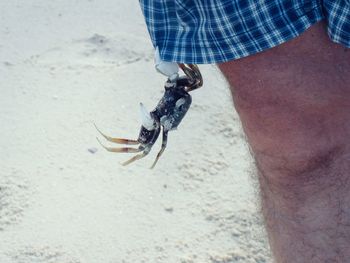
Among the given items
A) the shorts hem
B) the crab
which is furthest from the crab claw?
the shorts hem

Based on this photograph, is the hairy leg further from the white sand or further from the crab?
the white sand

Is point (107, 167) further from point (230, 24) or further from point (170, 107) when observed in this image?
point (230, 24)

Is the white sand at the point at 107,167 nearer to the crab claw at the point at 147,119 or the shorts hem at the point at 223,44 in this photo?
the crab claw at the point at 147,119

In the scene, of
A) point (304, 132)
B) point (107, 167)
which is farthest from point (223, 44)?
point (107, 167)

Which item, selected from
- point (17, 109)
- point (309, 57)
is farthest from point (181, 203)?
point (309, 57)

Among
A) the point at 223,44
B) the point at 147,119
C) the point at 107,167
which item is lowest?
the point at 107,167
